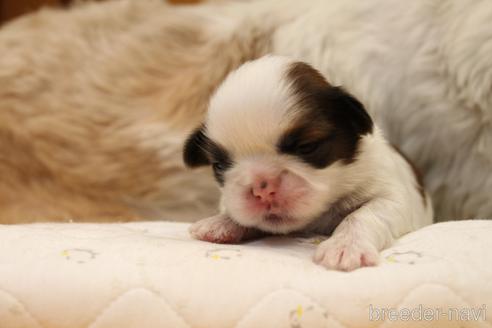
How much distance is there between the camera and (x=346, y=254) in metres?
0.98

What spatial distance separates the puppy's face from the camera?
3.58 ft

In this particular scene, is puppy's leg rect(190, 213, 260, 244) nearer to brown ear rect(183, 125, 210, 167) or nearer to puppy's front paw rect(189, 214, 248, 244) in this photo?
puppy's front paw rect(189, 214, 248, 244)

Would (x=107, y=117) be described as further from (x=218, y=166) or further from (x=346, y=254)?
(x=346, y=254)

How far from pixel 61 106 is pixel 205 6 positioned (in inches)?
22.1

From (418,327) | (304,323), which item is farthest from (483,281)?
(304,323)

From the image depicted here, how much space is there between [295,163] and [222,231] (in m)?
0.21

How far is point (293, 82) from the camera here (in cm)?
113

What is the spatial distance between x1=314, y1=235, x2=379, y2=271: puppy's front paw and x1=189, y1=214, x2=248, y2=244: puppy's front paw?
0.22 m

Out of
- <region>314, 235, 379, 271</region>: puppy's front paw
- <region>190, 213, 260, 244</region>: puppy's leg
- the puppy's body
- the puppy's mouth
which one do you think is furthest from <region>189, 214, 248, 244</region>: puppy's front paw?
the puppy's body

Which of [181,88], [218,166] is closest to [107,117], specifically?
[181,88]

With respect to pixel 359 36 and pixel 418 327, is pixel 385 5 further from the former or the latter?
pixel 418 327

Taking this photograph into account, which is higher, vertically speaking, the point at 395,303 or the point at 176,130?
the point at 395,303

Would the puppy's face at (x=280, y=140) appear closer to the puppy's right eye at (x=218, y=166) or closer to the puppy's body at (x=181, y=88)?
the puppy's right eye at (x=218, y=166)

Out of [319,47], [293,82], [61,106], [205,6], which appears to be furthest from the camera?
[205,6]
